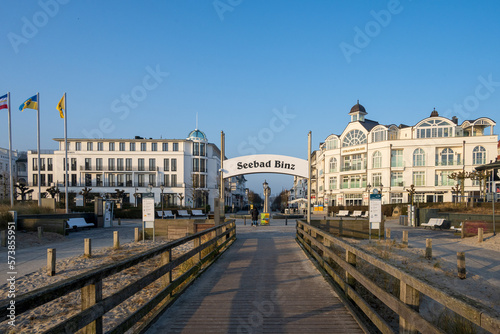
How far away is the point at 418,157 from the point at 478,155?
7.15m

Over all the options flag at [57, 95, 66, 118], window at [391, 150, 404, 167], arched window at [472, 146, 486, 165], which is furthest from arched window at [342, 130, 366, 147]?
flag at [57, 95, 66, 118]

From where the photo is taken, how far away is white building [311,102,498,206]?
47.3m

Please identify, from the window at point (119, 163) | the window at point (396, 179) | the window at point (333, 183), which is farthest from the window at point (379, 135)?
the window at point (119, 163)

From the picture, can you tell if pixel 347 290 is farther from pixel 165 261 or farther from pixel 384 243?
pixel 384 243

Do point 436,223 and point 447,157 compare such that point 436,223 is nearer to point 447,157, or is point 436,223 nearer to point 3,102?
point 447,157

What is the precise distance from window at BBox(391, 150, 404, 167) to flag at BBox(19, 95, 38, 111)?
43.1m

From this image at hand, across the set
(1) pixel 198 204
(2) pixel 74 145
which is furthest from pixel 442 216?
(2) pixel 74 145

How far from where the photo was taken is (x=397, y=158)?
50.5m

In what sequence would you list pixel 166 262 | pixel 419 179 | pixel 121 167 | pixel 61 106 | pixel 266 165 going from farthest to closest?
1. pixel 121 167
2. pixel 419 179
3. pixel 61 106
4. pixel 266 165
5. pixel 166 262

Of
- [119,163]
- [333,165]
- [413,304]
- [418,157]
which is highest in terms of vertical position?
[418,157]

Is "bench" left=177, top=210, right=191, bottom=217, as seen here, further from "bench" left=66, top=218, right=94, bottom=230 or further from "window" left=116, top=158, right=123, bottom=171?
"window" left=116, top=158, right=123, bottom=171

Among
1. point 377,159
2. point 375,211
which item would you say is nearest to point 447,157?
point 377,159

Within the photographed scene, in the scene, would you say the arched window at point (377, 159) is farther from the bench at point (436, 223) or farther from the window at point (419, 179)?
the bench at point (436, 223)

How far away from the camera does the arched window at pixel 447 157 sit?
48.5m
